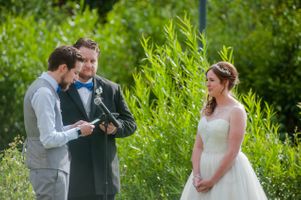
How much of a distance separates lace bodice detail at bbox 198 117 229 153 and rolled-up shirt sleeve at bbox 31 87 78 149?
1.13m

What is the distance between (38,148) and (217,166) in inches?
51.1

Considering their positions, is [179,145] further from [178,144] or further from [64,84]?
[64,84]

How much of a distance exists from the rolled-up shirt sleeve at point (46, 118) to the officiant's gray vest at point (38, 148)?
59 mm

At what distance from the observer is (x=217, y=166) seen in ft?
23.9

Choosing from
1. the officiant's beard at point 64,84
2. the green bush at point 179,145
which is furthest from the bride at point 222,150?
the officiant's beard at point 64,84

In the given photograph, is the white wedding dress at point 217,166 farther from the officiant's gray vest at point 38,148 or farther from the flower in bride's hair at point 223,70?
the officiant's gray vest at point 38,148

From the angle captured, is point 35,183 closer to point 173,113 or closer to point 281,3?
point 173,113

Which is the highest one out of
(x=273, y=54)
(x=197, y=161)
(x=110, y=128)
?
(x=110, y=128)

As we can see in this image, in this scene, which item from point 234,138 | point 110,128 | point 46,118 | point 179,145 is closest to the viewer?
point 46,118

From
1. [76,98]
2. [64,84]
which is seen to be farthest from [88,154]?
[64,84]

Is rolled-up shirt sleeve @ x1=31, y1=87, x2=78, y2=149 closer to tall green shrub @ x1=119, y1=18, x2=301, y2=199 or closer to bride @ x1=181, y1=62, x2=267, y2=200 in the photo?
bride @ x1=181, y1=62, x2=267, y2=200

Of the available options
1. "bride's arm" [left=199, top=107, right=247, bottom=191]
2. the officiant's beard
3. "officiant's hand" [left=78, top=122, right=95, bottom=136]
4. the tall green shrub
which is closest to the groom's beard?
the officiant's beard

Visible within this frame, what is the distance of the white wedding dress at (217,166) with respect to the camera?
287 inches

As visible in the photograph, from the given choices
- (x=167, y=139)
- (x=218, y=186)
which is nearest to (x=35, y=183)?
(x=218, y=186)
